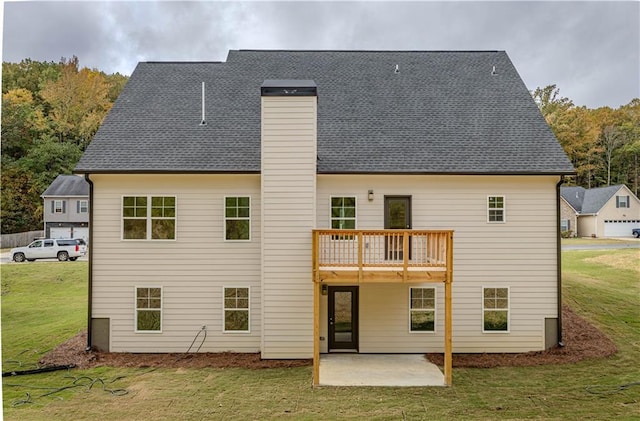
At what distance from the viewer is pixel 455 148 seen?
10.6m

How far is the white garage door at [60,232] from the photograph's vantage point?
99.2 feet

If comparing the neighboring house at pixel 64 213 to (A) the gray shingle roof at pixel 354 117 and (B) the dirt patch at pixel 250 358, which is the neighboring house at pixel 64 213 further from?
(B) the dirt patch at pixel 250 358

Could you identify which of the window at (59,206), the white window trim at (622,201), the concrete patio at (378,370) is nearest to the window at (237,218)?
the concrete patio at (378,370)

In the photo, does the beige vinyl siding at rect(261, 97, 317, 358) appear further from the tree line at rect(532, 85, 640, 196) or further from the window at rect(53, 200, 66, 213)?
the tree line at rect(532, 85, 640, 196)

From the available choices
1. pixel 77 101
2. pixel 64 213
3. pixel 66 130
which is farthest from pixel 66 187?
pixel 77 101

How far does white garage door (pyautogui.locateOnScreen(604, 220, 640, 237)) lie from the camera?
31328 mm

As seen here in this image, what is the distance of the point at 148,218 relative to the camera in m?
10.2

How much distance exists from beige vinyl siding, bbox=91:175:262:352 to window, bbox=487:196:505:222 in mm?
5964

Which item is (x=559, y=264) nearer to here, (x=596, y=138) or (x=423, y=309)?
(x=423, y=309)

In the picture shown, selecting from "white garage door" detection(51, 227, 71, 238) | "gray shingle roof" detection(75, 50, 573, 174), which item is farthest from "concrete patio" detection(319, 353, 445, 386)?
"white garage door" detection(51, 227, 71, 238)

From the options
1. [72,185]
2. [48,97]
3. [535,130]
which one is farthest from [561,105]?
[48,97]

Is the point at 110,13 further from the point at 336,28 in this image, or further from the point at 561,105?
the point at 561,105

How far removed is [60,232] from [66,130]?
31.8 feet

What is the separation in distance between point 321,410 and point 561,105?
44.1m
